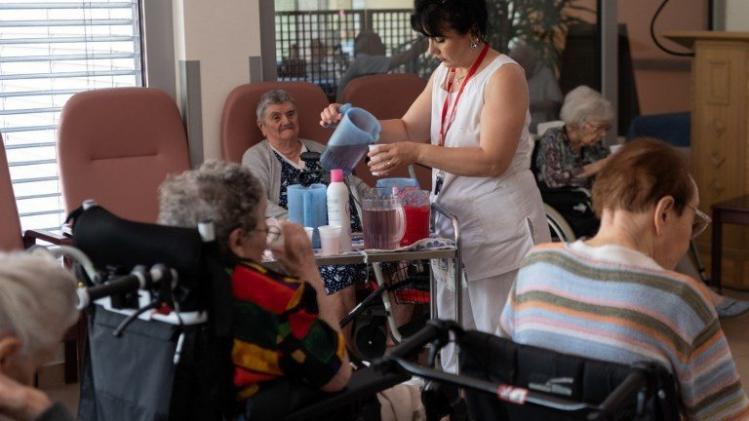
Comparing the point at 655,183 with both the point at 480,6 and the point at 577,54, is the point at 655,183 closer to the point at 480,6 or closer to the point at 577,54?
the point at 480,6

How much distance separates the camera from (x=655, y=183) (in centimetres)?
222

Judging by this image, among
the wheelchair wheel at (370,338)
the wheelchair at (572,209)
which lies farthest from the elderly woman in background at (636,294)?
the wheelchair at (572,209)

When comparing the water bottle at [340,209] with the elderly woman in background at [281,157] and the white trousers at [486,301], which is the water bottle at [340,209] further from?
the elderly woman in background at [281,157]

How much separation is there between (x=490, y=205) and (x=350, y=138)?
0.46 metres

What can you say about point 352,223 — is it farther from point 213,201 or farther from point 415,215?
point 213,201

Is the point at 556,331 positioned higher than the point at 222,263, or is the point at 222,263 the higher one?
the point at 222,263

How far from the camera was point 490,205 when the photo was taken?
3.41 metres

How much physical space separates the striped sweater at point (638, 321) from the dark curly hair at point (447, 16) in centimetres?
124

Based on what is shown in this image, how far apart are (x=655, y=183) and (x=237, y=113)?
254 centimetres

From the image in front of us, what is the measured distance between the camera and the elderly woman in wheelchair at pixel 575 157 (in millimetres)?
4969

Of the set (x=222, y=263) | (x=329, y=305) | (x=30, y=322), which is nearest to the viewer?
(x=30, y=322)

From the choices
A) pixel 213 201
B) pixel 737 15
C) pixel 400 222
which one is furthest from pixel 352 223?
pixel 737 15

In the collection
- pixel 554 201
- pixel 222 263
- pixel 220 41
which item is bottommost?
pixel 554 201

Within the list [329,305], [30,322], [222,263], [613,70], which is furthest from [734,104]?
[30,322]
